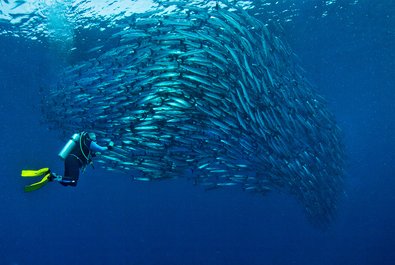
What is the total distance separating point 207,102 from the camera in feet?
27.3

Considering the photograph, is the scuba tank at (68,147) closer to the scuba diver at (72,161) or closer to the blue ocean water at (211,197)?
the scuba diver at (72,161)

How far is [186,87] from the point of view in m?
8.34

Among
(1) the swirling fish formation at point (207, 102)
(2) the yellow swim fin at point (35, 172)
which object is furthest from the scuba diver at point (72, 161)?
(1) the swirling fish formation at point (207, 102)

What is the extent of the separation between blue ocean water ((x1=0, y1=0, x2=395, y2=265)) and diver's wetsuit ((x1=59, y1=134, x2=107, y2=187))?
13.6 meters

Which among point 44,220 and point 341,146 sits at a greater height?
point 341,146

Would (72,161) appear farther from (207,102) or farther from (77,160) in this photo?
(207,102)

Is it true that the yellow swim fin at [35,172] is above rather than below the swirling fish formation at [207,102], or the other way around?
below

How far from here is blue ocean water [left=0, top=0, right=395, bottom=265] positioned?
20.8 meters

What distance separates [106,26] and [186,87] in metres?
9.86

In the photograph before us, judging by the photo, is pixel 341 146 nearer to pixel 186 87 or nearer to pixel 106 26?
pixel 186 87

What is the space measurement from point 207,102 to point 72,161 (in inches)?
Result: 157

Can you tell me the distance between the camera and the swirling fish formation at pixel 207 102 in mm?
8000

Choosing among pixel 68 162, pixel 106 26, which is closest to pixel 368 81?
pixel 106 26

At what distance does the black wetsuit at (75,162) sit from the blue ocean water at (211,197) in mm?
13622
